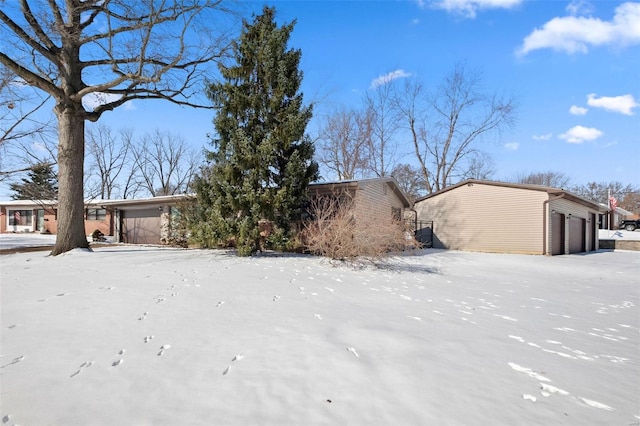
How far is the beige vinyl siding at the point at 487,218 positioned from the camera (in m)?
15.5

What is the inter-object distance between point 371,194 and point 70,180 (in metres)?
10.8

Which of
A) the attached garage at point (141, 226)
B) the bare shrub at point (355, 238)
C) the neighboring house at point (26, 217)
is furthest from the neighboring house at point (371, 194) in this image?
the neighboring house at point (26, 217)

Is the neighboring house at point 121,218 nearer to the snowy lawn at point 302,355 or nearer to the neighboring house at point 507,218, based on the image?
the snowy lawn at point 302,355

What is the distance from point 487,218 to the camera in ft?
55.2

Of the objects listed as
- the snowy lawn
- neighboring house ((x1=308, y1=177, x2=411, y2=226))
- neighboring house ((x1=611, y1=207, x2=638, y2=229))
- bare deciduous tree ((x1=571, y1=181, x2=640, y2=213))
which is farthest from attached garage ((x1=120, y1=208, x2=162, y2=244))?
bare deciduous tree ((x1=571, y1=181, x2=640, y2=213))

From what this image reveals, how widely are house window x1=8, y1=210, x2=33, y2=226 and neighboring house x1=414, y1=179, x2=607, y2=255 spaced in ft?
103

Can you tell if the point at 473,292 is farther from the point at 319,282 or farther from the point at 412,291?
the point at 319,282

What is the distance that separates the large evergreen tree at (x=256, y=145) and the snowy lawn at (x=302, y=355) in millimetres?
4369

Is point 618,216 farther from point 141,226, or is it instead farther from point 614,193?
point 141,226

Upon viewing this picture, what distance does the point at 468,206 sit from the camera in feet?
57.2

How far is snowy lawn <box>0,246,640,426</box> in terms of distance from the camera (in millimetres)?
2238

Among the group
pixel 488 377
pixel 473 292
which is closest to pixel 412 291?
pixel 473 292

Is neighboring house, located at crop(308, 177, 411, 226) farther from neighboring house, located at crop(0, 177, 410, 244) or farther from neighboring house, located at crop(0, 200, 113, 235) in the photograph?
neighboring house, located at crop(0, 200, 113, 235)

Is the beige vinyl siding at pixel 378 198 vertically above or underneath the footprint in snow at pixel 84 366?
above
